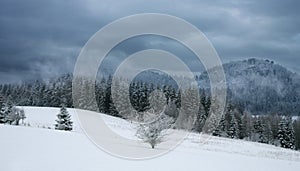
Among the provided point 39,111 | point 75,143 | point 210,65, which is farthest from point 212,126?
point 210,65

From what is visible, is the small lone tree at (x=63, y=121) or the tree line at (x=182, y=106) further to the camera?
the tree line at (x=182, y=106)

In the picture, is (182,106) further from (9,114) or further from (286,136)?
(9,114)

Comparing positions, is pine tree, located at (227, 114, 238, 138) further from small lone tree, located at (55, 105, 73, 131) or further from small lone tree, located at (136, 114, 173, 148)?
small lone tree, located at (136, 114, 173, 148)

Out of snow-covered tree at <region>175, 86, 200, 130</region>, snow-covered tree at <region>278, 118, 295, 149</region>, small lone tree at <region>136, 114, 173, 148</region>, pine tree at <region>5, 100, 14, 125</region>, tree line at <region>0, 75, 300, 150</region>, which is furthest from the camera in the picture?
tree line at <region>0, 75, 300, 150</region>

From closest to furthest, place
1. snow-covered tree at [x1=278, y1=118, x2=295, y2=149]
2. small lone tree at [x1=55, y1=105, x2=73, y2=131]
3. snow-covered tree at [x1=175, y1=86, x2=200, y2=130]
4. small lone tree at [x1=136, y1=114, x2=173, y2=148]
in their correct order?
small lone tree at [x1=136, y1=114, x2=173, y2=148] < small lone tree at [x1=55, y1=105, x2=73, y2=131] < snow-covered tree at [x1=175, y1=86, x2=200, y2=130] < snow-covered tree at [x1=278, y1=118, x2=295, y2=149]

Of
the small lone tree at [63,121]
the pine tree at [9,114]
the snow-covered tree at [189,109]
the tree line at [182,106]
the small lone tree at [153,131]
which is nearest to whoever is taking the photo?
the small lone tree at [153,131]

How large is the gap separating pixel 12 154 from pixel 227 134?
5572 cm

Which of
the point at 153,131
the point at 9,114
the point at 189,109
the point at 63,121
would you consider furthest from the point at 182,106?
the point at 9,114

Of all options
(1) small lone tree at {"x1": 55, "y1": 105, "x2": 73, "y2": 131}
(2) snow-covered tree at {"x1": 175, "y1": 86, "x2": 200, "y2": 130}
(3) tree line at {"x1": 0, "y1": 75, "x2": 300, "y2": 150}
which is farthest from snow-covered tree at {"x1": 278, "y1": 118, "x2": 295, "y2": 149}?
(1) small lone tree at {"x1": 55, "y1": 105, "x2": 73, "y2": 131}

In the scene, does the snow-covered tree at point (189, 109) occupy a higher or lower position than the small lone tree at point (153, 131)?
higher

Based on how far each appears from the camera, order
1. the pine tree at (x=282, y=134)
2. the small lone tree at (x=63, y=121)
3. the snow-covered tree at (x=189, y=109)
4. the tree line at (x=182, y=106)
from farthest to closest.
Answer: the tree line at (x=182, y=106) < the pine tree at (x=282, y=134) < the snow-covered tree at (x=189, y=109) < the small lone tree at (x=63, y=121)

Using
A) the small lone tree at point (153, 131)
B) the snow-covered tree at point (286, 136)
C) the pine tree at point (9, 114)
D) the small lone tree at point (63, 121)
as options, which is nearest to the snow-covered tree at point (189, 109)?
the small lone tree at point (63, 121)

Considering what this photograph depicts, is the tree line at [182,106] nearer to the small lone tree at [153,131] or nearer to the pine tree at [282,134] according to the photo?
the pine tree at [282,134]

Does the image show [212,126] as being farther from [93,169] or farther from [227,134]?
[93,169]
